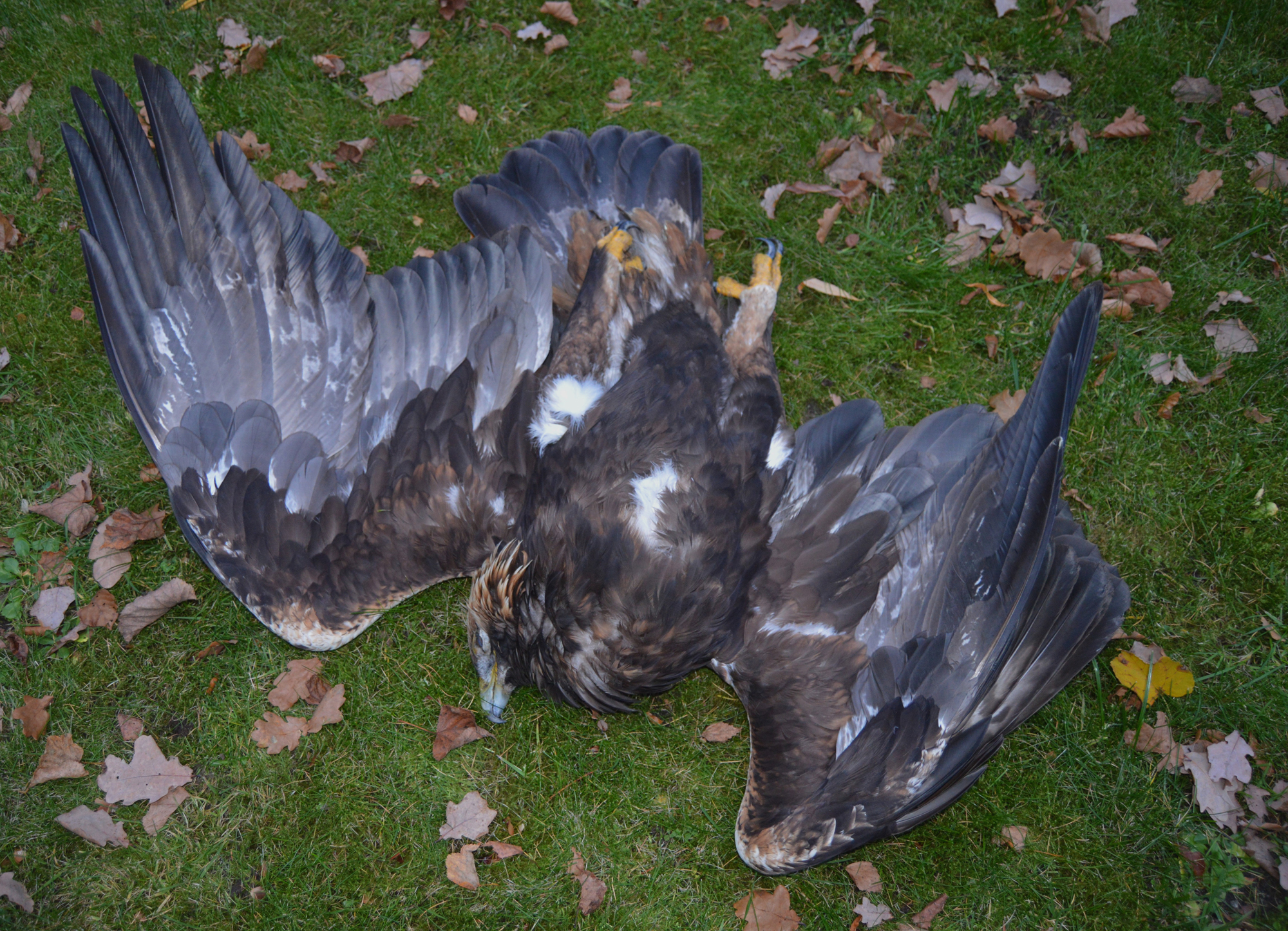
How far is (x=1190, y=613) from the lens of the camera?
4055 mm

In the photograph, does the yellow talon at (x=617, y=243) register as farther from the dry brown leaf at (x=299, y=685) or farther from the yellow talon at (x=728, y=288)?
the dry brown leaf at (x=299, y=685)

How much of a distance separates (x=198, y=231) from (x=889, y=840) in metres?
4.24

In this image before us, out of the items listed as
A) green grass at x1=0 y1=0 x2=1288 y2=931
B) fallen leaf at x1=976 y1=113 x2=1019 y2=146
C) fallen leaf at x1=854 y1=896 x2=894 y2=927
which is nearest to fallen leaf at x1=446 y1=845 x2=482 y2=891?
green grass at x1=0 y1=0 x2=1288 y2=931

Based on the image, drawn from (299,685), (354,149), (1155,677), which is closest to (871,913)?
(1155,677)

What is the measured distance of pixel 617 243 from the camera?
3803mm

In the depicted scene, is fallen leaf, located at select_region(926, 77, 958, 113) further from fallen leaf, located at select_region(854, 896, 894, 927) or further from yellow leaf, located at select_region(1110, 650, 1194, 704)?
fallen leaf, located at select_region(854, 896, 894, 927)

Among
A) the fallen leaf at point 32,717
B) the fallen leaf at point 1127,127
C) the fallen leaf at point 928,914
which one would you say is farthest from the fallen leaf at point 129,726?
the fallen leaf at point 1127,127

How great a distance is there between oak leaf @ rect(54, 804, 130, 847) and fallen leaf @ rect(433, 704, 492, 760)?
57.9 inches

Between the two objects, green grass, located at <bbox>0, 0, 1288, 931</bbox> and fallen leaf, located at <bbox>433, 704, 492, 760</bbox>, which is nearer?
green grass, located at <bbox>0, 0, 1288, 931</bbox>

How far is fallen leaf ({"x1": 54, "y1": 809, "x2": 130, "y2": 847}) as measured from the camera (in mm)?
3672

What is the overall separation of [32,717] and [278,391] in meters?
2.02

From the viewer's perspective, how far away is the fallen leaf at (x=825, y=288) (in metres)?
4.60

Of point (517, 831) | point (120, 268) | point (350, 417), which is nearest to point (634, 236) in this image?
point (350, 417)

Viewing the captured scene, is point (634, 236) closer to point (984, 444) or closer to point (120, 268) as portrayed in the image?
point (984, 444)
